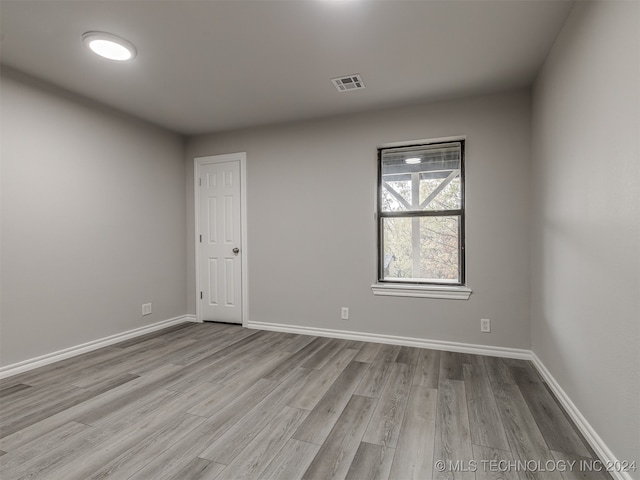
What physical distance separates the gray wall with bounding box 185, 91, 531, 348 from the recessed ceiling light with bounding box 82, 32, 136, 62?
1773 millimetres

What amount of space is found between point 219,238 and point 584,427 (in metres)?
3.90

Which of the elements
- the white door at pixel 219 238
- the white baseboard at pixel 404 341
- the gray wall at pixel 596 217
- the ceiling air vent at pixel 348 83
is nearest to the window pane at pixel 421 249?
the white baseboard at pixel 404 341

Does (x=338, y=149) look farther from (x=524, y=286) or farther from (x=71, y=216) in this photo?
(x=71, y=216)

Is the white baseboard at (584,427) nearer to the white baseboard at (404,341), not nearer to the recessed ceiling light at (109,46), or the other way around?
the white baseboard at (404,341)

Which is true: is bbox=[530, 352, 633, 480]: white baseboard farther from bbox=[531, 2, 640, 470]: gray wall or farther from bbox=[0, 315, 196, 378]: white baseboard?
bbox=[0, 315, 196, 378]: white baseboard

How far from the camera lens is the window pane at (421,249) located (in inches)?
132

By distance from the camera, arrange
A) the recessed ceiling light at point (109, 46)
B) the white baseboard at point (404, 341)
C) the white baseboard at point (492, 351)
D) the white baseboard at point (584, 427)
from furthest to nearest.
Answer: the white baseboard at point (404, 341)
the recessed ceiling light at point (109, 46)
the white baseboard at point (492, 351)
the white baseboard at point (584, 427)

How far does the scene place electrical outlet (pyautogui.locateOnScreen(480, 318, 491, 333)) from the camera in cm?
315

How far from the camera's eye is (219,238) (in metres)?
4.35

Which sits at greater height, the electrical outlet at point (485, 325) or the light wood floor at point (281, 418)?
the electrical outlet at point (485, 325)

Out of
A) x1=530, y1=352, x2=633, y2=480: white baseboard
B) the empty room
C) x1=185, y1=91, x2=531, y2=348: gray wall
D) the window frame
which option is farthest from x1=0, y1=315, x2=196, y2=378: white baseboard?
x1=530, y1=352, x2=633, y2=480: white baseboard

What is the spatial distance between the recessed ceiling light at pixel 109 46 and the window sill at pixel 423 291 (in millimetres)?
2958

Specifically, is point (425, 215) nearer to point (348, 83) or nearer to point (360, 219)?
point (360, 219)

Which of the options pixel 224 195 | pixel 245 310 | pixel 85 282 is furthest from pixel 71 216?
pixel 245 310
